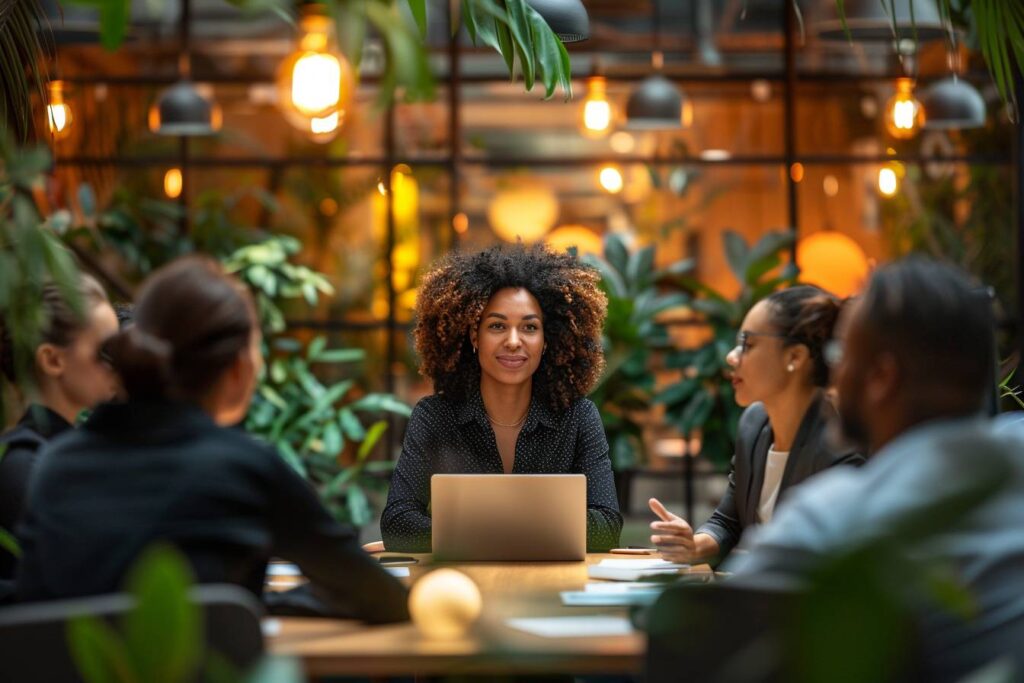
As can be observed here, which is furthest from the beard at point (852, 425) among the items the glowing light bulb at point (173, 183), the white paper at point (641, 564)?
the glowing light bulb at point (173, 183)

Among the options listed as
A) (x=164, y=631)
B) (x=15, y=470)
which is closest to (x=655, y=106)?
(x=15, y=470)

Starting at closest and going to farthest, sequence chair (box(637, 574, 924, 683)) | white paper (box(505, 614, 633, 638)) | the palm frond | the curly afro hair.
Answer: chair (box(637, 574, 924, 683)) → white paper (box(505, 614, 633, 638)) → the palm frond → the curly afro hair

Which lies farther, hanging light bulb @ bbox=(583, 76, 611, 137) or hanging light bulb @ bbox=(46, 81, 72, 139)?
hanging light bulb @ bbox=(583, 76, 611, 137)

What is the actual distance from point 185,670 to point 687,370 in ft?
20.3

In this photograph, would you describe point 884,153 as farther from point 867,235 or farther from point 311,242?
point 311,242

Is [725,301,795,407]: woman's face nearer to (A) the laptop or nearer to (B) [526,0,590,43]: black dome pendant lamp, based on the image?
(A) the laptop

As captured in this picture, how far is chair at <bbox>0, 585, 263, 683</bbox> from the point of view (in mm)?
1533

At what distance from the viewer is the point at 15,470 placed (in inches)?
96.9

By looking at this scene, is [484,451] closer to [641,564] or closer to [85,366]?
[641,564]

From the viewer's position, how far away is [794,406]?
10.0ft

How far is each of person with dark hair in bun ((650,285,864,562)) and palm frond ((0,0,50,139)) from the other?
4.92 feet

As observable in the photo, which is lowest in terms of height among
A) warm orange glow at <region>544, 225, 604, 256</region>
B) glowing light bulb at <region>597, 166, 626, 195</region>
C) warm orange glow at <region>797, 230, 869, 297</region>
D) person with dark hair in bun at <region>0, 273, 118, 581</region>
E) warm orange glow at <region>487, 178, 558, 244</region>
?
person with dark hair in bun at <region>0, 273, 118, 581</region>

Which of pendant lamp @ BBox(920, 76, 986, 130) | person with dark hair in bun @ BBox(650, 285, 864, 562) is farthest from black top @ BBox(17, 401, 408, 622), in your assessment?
pendant lamp @ BBox(920, 76, 986, 130)

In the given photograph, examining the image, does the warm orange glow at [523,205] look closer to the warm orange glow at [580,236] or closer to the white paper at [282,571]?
the warm orange glow at [580,236]
